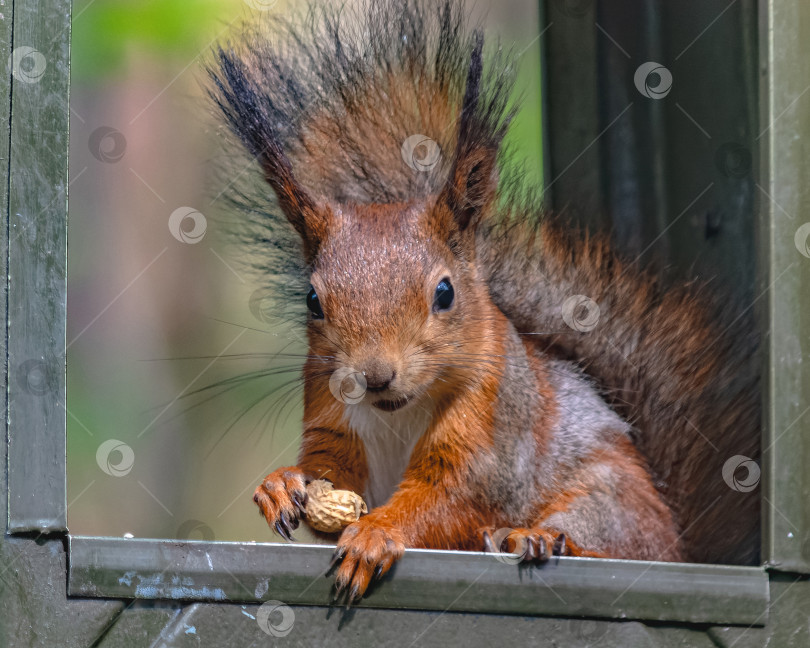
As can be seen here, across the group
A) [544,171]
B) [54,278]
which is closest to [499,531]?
[54,278]

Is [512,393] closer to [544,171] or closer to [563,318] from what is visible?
[563,318]

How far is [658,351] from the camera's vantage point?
2.32 meters

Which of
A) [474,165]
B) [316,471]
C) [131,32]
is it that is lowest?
[316,471]

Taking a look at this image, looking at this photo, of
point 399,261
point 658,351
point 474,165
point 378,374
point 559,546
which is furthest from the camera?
point 658,351

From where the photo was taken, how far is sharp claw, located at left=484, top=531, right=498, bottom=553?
6.46 ft

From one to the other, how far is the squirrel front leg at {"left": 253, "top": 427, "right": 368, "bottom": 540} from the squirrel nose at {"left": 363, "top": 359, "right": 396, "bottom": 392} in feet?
1.09

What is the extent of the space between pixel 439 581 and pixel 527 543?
7.2 inches

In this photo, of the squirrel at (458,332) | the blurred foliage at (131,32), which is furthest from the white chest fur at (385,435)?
the blurred foliage at (131,32)

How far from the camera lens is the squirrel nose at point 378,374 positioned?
176 centimetres

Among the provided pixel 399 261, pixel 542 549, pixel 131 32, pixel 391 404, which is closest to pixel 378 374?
pixel 391 404

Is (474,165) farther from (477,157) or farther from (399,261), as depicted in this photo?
(399,261)

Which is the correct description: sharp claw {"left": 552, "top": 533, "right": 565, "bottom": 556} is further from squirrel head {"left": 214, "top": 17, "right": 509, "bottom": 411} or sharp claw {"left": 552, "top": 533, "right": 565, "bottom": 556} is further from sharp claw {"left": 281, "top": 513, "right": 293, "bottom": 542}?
sharp claw {"left": 281, "top": 513, "right": 293, "bottom": 542}

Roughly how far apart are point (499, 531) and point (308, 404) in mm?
505

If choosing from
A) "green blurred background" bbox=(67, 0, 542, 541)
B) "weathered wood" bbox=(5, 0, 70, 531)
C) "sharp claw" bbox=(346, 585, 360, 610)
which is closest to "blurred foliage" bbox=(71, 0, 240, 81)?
"green blurred background" bbox=(67, 0, 542, 541)
